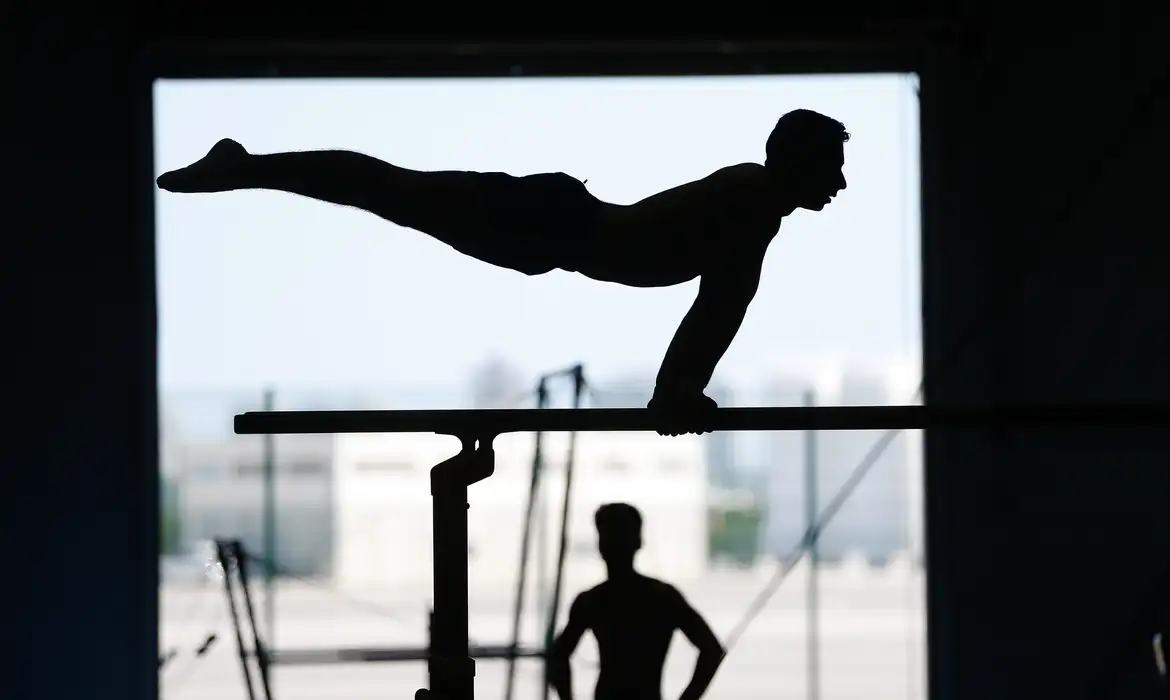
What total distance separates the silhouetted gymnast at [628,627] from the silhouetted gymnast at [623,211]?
2.86 ft

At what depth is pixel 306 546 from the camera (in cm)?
427

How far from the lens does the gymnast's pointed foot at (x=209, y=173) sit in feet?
5.72

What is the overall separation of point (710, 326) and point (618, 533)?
2.94ft

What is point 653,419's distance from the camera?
72.2 inches

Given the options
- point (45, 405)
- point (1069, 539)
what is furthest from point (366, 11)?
point (1069, 539)

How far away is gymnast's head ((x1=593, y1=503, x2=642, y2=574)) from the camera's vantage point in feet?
8.75

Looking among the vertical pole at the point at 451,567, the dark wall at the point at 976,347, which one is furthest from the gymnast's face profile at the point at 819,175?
the dark wall at the point at 976,347

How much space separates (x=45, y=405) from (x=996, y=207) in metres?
2.84

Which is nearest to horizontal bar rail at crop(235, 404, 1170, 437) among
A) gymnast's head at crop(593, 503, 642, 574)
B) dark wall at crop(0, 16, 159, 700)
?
gymnast's head at crop(593, 503, 642, 574)

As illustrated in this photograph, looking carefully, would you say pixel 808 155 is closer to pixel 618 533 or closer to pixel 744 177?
pixel 744 177

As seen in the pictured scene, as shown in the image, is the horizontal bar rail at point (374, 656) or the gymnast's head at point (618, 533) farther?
the horizontal bar rail at point (374, 656)

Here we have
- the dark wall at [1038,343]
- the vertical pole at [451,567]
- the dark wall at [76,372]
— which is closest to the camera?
the vertical pole at [451,567]

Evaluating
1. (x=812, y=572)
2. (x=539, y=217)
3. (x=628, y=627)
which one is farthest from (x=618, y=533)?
(x=812, y=572)

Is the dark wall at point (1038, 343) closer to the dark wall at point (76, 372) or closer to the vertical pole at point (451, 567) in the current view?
the vertical pole at point (451, 567)
